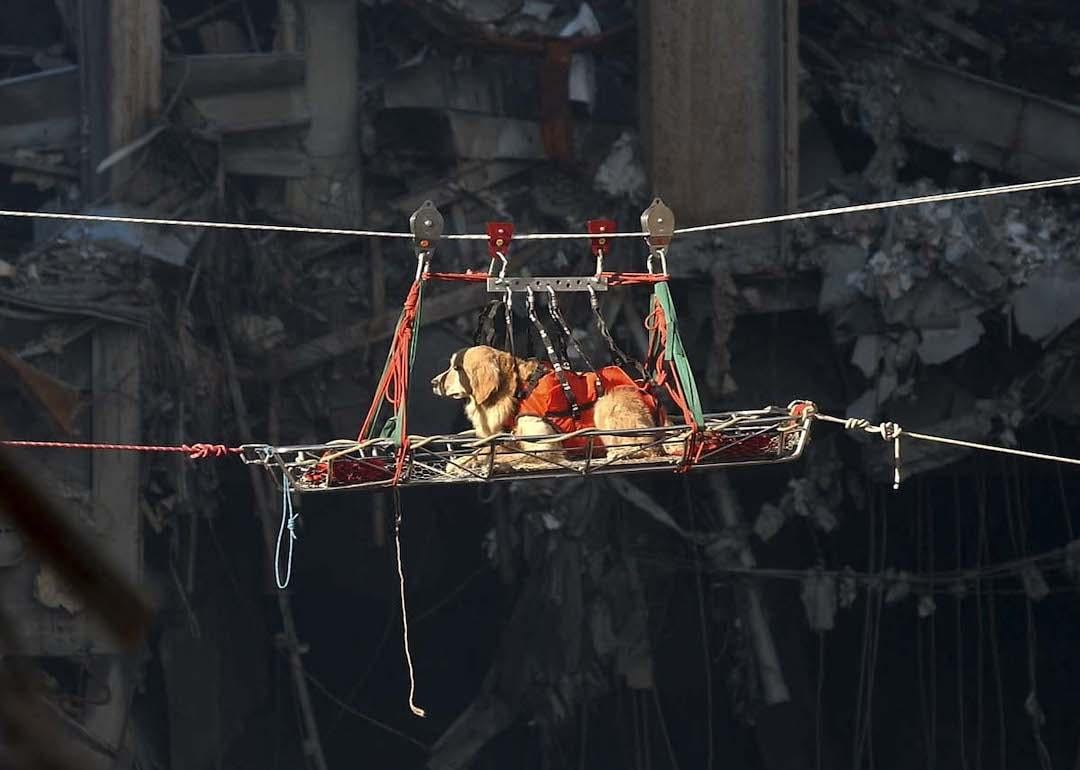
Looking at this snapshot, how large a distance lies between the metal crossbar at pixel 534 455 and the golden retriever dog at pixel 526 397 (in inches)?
3.1

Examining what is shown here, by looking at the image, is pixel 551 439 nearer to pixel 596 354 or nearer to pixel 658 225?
pixel 658 225

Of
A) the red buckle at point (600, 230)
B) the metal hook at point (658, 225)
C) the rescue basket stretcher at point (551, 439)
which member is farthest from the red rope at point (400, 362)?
the metal hook at point (658, 225)

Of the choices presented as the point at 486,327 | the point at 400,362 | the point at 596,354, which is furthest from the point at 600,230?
the point at 596,354

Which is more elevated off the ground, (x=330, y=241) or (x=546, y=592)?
(x=330, y=241)

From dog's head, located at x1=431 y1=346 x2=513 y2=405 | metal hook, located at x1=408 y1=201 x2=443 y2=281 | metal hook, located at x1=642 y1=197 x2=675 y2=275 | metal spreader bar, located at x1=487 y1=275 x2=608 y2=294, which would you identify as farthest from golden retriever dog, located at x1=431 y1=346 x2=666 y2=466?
metal hook, located at x1=642 y1=197 x2=675 y2=275

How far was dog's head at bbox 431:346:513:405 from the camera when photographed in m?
7.56

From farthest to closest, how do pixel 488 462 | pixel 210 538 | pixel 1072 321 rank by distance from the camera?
pixel 210 538, pixel 1072 321, pixel 488 462

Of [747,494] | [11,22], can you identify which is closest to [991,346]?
[747,494]

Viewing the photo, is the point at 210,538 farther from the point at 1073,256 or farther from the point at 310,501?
the point at 1073,256

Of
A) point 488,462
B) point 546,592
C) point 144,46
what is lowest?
point 546,592

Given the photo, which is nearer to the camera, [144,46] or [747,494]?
[144,46]

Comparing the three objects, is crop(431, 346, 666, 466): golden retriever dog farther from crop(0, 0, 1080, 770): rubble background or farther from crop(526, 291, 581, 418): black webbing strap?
crop(0, 0, 1080, 770): rubble background

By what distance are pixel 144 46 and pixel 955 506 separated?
768 cm

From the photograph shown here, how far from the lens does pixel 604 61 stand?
651 inches
